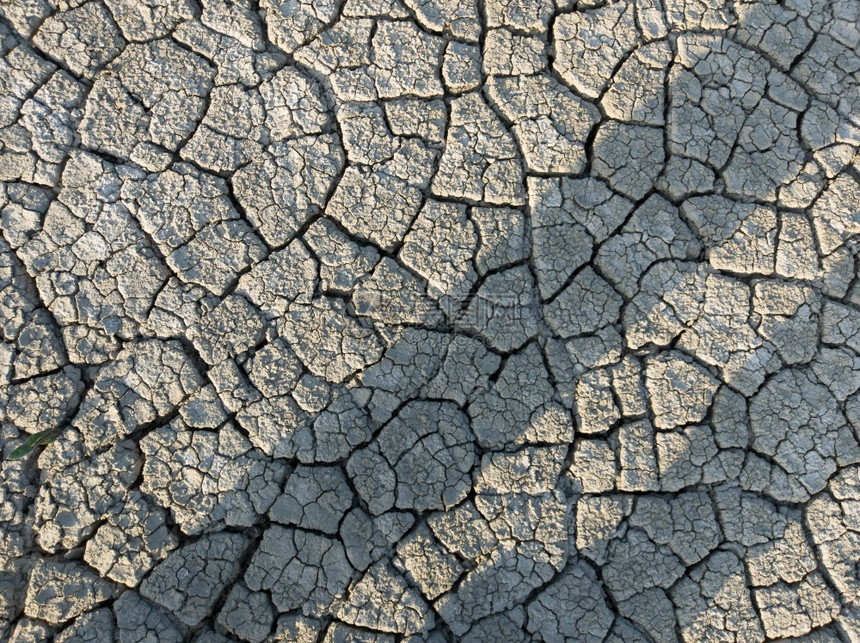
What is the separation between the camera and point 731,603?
233 cm

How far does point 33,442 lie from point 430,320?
1502 millimetres

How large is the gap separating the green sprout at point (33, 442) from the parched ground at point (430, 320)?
2 cm

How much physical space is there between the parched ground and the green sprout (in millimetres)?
24

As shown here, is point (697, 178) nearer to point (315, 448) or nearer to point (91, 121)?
point (315, 448)

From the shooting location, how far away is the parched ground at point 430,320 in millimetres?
2316

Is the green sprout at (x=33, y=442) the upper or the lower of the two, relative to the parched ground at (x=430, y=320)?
lower

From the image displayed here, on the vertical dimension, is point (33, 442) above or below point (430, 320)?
below

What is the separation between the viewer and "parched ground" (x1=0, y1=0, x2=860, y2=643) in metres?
2.32

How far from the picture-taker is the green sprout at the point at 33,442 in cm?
237

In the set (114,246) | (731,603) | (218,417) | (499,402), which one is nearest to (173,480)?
(218,417)

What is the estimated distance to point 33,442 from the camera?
2.37m

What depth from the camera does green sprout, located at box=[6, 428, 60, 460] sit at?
2373mm

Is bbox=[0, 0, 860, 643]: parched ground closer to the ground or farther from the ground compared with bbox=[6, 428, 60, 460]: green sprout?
farther from the ground

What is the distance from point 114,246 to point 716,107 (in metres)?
2.49
